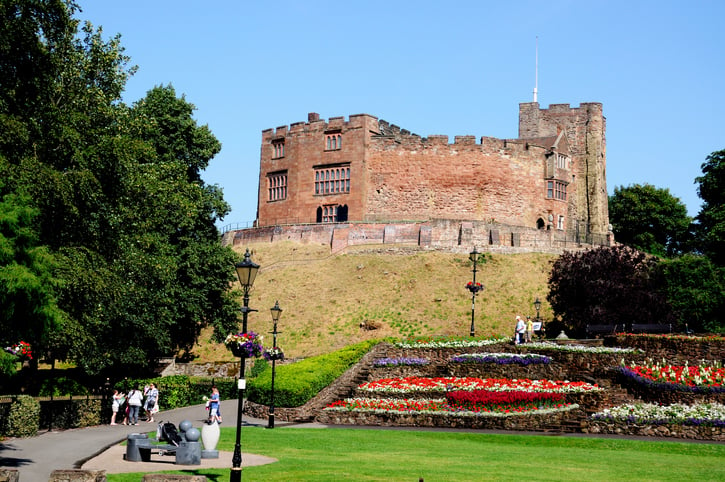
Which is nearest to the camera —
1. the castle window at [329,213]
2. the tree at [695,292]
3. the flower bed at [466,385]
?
the flower bed at [466,385]

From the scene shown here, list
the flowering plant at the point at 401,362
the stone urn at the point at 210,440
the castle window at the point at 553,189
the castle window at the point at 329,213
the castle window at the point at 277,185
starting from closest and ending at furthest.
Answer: the stone urn at the point at 210,440 → the flowering plant at the point at 401,362 → the castle window at the point at 329,213 → the castle window at the point at 553,189 → the castle window at the point at 277,185

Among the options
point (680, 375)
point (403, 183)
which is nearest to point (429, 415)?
Result: point (680, 375)

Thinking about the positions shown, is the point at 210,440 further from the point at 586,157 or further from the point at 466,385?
the point at 586,157

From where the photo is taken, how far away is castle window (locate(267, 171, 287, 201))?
73.6 m

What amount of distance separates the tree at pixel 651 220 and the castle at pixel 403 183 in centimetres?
1399

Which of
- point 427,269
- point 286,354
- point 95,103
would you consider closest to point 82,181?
point 95,103

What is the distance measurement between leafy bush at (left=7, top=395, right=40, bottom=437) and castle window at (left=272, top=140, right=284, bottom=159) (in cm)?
4792

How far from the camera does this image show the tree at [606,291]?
1949 inches

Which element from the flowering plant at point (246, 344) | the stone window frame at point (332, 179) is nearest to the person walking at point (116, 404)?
the flowering plant at point (246, 344)

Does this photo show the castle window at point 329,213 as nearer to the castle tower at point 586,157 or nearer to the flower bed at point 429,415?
the castle tower at point 586,157

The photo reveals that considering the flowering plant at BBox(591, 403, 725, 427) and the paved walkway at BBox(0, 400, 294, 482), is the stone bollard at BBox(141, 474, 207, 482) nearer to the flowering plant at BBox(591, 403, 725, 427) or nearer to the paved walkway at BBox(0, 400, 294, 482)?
the paved walkway at BBox(0, 400, 294, 482)

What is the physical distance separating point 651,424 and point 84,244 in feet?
62.8

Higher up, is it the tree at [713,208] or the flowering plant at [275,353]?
the tree at [713,208]

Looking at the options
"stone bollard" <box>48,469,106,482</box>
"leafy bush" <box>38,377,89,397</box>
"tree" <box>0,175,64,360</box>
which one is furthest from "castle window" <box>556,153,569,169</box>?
"stone bollard" <box>48,469,106,482</box>
